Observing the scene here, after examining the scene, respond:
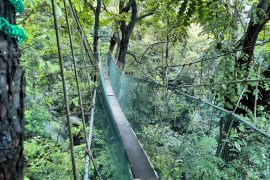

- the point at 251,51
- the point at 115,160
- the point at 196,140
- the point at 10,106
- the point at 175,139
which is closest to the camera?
the point at 10,106

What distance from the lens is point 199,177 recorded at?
1.51 metres

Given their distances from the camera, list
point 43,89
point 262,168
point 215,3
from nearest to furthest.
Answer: point 262,168
point 215,3
point 43,89

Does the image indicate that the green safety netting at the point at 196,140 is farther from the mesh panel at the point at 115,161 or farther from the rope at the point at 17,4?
the rope at the point at 17,4

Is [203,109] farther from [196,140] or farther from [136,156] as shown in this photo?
[136,156]

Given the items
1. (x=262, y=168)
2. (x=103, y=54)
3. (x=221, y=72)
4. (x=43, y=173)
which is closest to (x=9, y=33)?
(x=262, y=168)

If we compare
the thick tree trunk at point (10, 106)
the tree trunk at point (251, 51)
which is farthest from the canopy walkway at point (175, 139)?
the tree trunk at point (251, 51)

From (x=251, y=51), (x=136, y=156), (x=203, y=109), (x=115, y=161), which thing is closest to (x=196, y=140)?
(x=203, y=109)

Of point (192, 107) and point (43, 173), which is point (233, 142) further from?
point (43, 173)

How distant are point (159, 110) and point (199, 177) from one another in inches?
47.2

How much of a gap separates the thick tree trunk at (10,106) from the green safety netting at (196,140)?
2.63 ft

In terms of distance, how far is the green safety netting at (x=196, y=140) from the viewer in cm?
127

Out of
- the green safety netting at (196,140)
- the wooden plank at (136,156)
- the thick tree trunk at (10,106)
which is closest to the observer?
the thick tree trunk at (10,106)

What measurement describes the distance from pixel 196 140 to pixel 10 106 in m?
1.34

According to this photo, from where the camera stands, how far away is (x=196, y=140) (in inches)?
67.5
